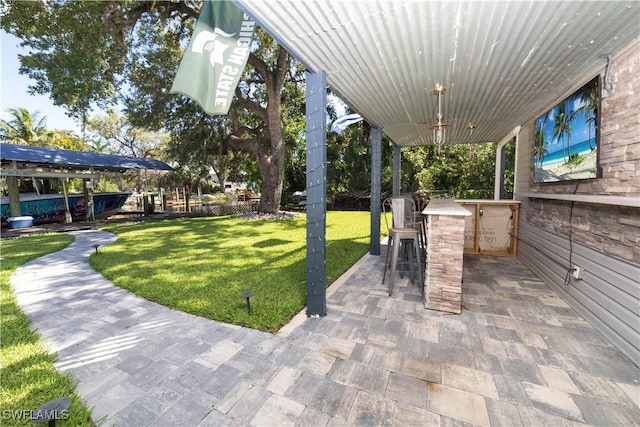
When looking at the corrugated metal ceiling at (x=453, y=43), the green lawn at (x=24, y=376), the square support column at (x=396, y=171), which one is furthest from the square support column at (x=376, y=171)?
the green lawn at (x=24, y=376)

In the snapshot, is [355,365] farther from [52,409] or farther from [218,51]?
[218,51]

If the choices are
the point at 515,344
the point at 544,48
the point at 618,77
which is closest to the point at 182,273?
the point at 515,344

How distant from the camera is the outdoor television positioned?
275 centimetres

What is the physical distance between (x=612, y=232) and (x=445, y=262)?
144cm

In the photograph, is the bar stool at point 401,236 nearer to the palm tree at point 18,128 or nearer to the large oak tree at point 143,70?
the large oak tree at point 143,70

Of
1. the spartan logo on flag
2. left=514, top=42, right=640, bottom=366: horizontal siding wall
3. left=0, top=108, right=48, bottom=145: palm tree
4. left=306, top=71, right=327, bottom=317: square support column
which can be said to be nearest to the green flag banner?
the spartan logo on flag

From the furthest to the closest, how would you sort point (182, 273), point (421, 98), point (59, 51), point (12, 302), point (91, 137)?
point (91, 137)
point (59, 51)
point (182, 273)
point (421, 98)
point (12, 302)

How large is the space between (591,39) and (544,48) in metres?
0.31

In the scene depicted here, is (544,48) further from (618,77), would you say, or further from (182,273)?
(182,273)

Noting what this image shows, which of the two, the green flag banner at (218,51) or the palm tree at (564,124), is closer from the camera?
the green flag banner at (218,51)

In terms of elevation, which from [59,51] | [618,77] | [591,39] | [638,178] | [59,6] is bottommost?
[638,178]

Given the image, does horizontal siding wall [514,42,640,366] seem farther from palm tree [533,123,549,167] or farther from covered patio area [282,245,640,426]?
palm tree [533,123,549,167]

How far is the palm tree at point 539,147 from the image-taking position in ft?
12.9

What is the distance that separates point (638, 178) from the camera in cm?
218
